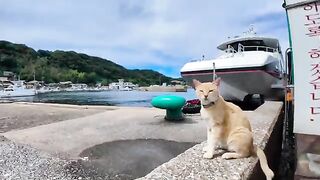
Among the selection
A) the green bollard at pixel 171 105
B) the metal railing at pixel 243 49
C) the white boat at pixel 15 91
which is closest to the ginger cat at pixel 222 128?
the green bollard at pixel 171 105

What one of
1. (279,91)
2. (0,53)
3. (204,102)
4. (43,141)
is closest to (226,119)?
(204,102)

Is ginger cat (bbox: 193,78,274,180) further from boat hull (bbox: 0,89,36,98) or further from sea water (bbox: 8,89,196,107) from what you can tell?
boat hull (bbox: 0,89,36,98)

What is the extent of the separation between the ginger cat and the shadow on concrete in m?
1.90

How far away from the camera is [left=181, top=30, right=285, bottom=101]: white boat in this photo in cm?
1412

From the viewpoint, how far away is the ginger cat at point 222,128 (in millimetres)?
3096

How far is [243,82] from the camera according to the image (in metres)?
14.7

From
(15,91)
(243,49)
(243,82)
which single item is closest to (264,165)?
(243,82)

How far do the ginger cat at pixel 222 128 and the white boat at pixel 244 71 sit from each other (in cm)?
1130

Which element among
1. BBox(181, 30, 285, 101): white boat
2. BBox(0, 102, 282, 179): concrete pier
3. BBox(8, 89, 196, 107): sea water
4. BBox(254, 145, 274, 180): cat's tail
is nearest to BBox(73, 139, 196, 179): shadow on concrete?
BBox(0, 102, 282, 179): concrete pier

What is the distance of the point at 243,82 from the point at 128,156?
10045mm

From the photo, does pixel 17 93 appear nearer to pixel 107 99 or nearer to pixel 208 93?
pixel 107 99

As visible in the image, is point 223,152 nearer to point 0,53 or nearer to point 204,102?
point 204,102

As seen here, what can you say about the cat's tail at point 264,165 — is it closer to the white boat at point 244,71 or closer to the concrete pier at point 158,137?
the concrete pier at point 158,137

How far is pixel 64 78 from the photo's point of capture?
11962 centimetres
